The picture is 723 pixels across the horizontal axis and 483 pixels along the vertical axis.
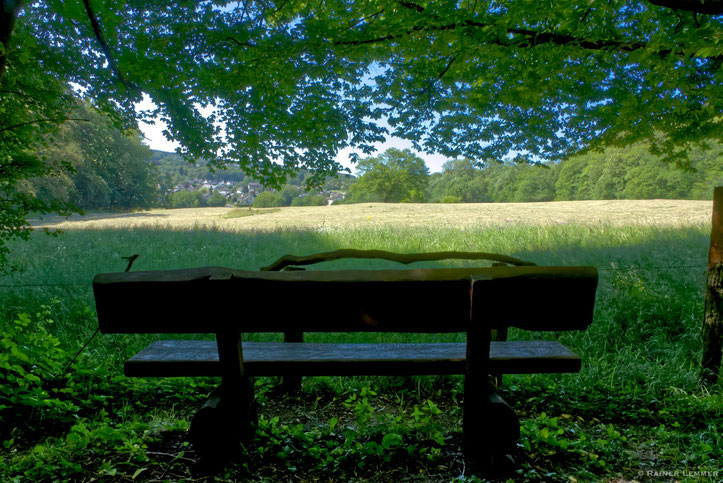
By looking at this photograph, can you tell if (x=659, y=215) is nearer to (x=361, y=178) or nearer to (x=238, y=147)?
(x=238, y=147)

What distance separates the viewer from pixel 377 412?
117 inches

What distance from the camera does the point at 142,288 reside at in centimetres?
191

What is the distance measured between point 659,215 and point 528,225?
495 cm

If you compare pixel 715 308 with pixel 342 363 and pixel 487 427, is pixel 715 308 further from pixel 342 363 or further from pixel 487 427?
pixel 342 363

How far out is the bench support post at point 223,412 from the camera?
197 cm

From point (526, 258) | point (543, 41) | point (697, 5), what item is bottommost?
point (526, 258)

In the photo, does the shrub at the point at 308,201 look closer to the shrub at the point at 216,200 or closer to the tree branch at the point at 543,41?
the shrub at the point at 216,200

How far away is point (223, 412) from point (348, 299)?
34.8 inches

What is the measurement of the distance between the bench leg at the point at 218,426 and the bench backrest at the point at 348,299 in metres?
0.38

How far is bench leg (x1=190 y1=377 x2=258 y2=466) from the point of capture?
199 cm

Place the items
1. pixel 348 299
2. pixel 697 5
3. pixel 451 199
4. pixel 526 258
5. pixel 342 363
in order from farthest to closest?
pixel 451 199
pixel 526 258
pixel 697 5
pixel 342 363
pixel 348 299

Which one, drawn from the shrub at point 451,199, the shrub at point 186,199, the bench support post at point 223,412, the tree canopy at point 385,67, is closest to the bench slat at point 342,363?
the bench support post at point 223,412

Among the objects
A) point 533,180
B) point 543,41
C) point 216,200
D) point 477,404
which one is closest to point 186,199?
point 216,200

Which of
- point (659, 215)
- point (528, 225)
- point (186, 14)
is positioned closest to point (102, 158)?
point (186, 14)
